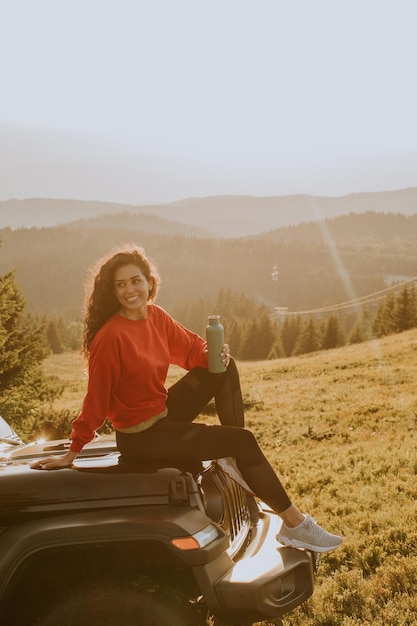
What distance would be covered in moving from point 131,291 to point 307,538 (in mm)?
2003

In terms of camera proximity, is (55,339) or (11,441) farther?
(55,339)

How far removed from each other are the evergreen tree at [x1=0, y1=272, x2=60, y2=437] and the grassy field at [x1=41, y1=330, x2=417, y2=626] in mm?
6938

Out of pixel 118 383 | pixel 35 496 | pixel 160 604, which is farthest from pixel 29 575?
pixel 118 383

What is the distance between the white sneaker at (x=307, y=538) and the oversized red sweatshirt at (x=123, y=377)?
3.75 feet

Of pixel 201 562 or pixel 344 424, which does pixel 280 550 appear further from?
pixel 344 424

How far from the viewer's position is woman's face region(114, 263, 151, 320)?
4.32m

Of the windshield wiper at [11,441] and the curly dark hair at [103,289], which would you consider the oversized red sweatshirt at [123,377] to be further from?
the windshield wiper at [11,441]

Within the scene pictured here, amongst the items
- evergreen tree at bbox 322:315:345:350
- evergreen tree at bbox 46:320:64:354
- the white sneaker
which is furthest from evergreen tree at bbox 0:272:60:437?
evergreen tree at bbox 46:320:64:354

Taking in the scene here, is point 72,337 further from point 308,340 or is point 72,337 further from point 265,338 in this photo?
point 308,340

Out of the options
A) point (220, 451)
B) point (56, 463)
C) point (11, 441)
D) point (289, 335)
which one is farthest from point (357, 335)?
point (56, 463)

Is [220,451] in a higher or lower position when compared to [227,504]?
higher

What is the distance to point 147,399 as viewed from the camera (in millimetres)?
4172

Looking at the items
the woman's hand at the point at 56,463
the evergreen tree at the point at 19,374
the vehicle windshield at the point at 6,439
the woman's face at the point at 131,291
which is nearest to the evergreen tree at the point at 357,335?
the evergreen tree at the point at 19,374

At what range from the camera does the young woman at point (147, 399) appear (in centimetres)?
391
